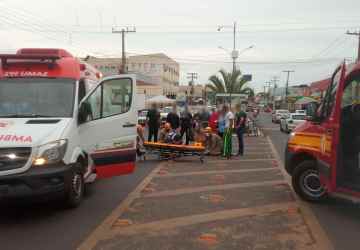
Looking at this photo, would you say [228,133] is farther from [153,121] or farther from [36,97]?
[36,97]

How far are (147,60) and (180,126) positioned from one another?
86.3 meters

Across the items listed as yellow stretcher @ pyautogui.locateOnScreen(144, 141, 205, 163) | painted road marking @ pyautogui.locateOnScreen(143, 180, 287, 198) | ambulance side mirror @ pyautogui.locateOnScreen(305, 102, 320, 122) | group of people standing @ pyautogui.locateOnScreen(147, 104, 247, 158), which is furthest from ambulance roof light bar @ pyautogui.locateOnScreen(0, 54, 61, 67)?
group of people standing @ pyautogui.locateOnScreen(147, 104, 247, 158)

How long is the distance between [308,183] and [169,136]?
7.22m

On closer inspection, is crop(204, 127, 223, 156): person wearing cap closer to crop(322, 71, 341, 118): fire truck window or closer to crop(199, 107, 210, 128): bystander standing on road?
crop(199, 107, 210, 128): bystander standing on road

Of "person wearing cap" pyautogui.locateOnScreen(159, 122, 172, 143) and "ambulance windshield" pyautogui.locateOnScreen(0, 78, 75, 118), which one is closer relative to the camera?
"ambulance windshield" pyautogui.locateOnScreen(0, 78, 75, 118)

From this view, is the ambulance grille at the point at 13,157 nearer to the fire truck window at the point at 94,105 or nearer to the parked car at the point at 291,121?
the fire truck window at the point at 94,105

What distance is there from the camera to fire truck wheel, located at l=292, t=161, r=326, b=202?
7324 millimetres

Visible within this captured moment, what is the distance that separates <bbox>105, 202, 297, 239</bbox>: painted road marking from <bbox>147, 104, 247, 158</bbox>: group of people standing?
21.3ft

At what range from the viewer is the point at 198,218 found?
6.20m

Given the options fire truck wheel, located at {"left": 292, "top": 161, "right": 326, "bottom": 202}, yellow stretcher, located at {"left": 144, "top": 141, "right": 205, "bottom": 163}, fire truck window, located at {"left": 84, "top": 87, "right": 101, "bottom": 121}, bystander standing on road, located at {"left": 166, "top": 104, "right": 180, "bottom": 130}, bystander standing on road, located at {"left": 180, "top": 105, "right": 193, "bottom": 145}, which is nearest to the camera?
fire truck window, located at {"left": 84, "top": 87, "right": 101, "bottom": 121}

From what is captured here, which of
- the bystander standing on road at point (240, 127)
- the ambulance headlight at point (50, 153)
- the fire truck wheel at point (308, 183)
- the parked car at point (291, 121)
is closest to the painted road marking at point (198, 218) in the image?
the fire truck wheel at point (308, 183)

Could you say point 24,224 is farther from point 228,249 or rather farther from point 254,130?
point 254,130

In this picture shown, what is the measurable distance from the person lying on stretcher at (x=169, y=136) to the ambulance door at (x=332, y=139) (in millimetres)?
7735

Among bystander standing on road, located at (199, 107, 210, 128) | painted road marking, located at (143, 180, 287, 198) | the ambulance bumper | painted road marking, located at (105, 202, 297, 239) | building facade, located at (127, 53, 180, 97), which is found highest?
building facade, located at (127, 53, 180, 97)
